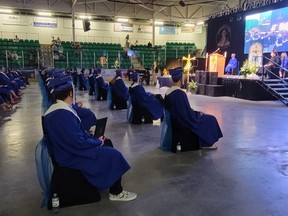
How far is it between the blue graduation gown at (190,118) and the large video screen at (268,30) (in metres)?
10.0

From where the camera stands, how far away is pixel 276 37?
1328cm

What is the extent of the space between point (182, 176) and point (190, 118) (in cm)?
110

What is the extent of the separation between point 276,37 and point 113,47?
13.8 m

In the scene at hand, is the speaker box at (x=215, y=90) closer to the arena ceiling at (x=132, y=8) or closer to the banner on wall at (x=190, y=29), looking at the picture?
the arena ceiling at (x=132, y=8)

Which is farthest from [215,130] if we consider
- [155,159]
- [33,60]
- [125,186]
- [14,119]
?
[33,60]

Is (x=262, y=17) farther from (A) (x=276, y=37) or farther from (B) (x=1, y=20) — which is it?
(B) (x=1, y=20)

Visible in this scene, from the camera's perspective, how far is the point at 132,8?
944 inches

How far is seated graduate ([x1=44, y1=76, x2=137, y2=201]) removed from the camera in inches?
96.7

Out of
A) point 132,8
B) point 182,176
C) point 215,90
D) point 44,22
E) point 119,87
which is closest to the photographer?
point 182,176

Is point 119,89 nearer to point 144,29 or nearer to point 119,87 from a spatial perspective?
point 119,87

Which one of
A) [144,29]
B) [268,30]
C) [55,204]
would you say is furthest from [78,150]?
[144,29]

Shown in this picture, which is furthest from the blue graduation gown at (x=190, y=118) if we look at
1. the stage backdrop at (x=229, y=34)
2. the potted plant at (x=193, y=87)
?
the stage backdrop at (x=229, y=34)

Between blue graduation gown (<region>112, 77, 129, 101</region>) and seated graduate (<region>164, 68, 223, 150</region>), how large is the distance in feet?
13.7

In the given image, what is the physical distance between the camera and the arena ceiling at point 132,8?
2112 cm
